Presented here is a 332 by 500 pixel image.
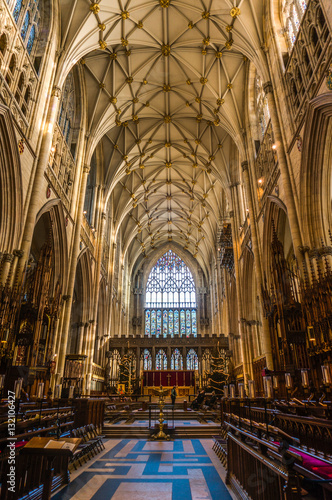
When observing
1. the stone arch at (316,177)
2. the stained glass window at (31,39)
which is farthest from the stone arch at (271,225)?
the stained glass window at (31,39)

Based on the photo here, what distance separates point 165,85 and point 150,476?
66.3 feet

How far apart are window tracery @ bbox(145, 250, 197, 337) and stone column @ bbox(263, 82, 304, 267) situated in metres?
27.7

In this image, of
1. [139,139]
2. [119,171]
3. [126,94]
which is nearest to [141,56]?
[126,94]

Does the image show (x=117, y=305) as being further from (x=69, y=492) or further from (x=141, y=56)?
(x=69, y=492)

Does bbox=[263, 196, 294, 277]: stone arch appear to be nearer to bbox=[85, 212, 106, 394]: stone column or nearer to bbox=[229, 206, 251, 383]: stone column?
bbox=[229, 206, 251, 383]: stone column

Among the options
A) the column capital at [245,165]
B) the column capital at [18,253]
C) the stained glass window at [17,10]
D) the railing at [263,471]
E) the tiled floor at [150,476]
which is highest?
the stained glass window at [17,10]

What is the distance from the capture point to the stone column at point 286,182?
10.4 metres

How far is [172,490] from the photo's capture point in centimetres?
455

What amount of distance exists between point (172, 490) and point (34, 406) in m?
2.95

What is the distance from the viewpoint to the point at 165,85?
20062 millimetres

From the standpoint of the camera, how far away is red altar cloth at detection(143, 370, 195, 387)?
82.4 feet

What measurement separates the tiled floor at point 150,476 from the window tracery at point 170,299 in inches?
1172

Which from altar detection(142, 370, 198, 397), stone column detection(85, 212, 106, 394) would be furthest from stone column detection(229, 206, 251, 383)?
stone column detection(85, 212, 106, 394)

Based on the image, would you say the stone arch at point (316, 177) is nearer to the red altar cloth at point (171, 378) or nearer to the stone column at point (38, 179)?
the stone column at point (38, 179)
